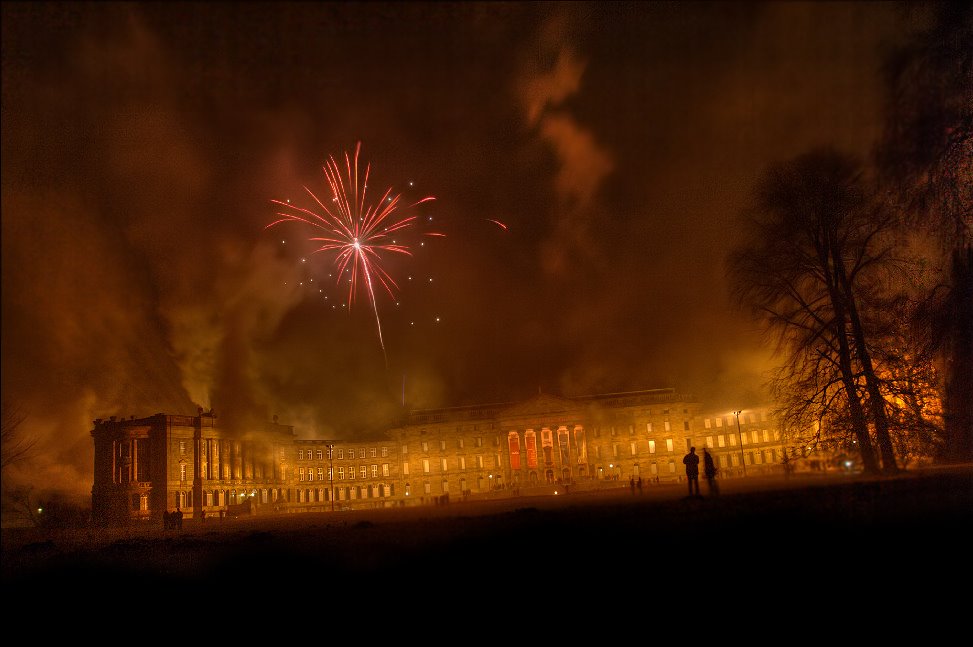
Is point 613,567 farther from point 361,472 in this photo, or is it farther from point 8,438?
point 361,472

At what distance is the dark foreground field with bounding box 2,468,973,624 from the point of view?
26.2 ft

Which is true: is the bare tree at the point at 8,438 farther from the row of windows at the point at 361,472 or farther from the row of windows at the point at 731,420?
the row of windows at the point at 731,420

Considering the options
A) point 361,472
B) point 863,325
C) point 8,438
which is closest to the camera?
point 863,325

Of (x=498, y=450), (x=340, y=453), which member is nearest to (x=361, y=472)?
(x=340, y=453)

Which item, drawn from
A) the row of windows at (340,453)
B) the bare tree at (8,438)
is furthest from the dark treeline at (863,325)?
the row of windows at (340,453)

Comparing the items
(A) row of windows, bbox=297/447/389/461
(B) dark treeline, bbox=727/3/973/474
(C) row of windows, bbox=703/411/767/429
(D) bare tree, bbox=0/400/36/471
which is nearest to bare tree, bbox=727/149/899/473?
(B) dark treeline, bbox=727/3/973/474

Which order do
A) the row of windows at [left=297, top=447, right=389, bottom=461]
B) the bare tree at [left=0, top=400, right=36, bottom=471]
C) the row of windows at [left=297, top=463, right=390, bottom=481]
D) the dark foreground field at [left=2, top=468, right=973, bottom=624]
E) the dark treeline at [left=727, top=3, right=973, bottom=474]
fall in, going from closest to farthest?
1. the dark foreground field at [left=2, top=468, right=973, bottom=624]
2. the dark treeline at [left=727, top=3, right=973, bottom=474]
3. the bare tree at [left=0, top=400, right=36, bottom=471]
4. the row of windows at [left=297, top=447, right=389, bottom=461]
5. the row of windows at [left=297, top=463, right=390, bottom=481]

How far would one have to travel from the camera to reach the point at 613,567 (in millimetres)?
9789

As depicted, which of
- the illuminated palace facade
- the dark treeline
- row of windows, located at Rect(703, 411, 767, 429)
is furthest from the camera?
row of windows, located at Rect(703, 411, 767, 429)

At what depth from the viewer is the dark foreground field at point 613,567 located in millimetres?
7988

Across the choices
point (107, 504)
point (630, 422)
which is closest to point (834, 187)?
point (107, 504)

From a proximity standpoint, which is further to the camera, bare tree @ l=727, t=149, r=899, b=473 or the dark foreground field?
bare tree @ l=727, t=149, r=899, b=473

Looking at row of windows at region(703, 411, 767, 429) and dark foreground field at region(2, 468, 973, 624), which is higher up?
row of windows at region(703, 411, 767, 429)

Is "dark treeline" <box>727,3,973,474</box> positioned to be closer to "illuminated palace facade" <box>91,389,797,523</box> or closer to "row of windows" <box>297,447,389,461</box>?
"illuminated palace facade" <box>91,389,797,523</box>
